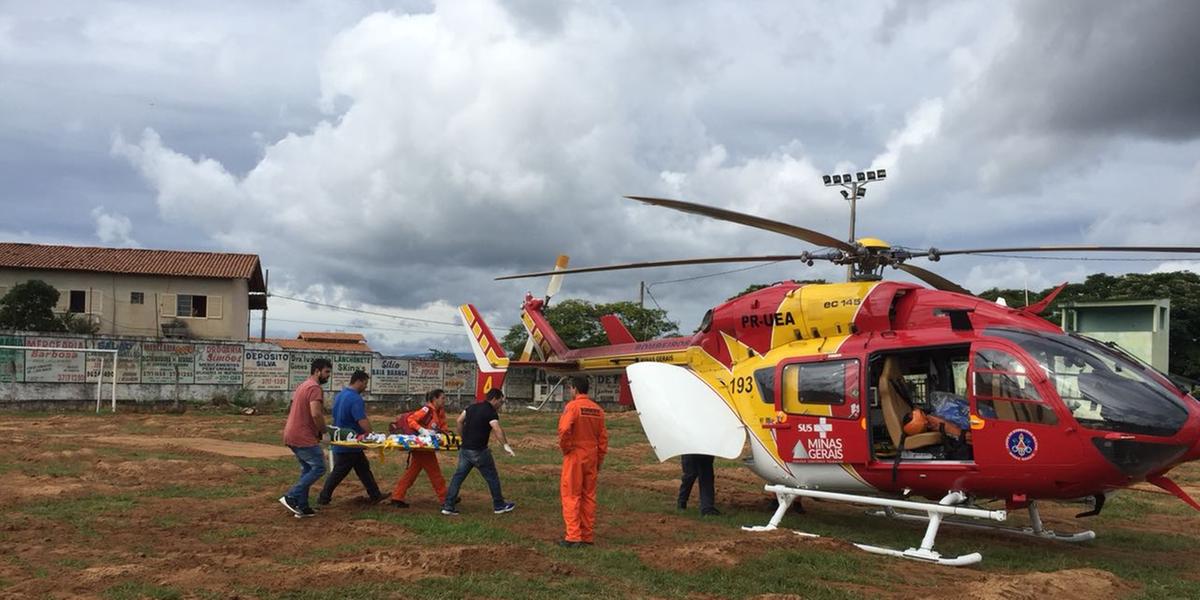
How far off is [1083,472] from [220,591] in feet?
25.4

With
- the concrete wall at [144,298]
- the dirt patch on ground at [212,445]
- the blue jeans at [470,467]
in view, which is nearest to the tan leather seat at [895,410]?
the blue jeans at [470,467]

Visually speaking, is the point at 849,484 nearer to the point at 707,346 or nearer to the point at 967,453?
the point at 967,453

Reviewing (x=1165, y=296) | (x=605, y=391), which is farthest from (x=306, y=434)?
(x=1165, y=296)

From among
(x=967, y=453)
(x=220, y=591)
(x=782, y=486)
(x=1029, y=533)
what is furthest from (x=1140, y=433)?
(x=220, y=591)

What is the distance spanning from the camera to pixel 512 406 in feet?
118

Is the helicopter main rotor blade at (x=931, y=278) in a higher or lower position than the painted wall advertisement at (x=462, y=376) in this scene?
higher

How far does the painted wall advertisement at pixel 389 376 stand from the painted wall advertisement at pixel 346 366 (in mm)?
270

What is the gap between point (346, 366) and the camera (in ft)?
108

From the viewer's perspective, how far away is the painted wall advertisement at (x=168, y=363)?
93.7 ft

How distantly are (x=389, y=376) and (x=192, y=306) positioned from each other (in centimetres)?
1450

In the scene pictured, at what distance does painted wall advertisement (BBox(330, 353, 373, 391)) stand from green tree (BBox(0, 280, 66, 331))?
12671 millimetres

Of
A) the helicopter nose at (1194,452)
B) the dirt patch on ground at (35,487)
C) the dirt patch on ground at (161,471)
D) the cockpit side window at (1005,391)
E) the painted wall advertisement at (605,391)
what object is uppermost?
the cockpit side window at (1005,391)

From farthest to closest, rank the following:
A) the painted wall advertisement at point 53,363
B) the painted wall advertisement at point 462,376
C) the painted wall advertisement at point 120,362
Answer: the painted wall advertisement at point 462,376 < the painted wall advertisement at point 120,362 < the painted wall advertisement at point 53,363

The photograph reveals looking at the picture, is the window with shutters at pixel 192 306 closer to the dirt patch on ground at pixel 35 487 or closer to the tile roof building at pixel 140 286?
the tile roof building at pixel 140 286
